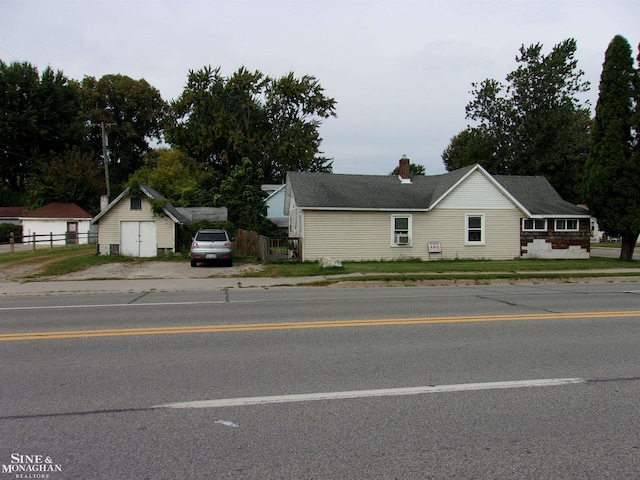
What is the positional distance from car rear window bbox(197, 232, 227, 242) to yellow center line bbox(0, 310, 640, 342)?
46.5ft

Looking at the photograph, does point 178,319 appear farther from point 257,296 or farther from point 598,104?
point 598,104

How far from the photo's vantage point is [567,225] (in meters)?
27.6

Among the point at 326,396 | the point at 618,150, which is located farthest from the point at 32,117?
the point at 326,396

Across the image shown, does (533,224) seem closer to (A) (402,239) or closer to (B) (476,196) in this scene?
(B) (476,196)

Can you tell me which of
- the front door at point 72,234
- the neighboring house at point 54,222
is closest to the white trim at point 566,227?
the front door at point 72,234

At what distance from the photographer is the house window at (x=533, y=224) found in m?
27.0

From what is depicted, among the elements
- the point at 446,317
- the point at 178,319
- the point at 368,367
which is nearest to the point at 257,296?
the point at 178,319

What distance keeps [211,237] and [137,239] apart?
6.02m

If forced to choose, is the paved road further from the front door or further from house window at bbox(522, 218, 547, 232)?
the front door

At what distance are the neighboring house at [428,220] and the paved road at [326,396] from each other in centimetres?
1550

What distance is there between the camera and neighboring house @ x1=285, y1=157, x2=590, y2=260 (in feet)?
81.8

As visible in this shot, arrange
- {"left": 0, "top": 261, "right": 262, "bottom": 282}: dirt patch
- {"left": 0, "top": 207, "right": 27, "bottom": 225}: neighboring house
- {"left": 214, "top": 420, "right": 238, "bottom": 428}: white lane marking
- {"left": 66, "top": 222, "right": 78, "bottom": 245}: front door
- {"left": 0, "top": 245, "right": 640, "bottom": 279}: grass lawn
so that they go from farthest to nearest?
{"left": 0, "top": 207, "right": 27, "bottom": 225}: neighboring house, {"left": 66, "top": 222, "right": 78, "bottom": 245}: front door, {"left": 0, "top": 261, "right": 262, "bottom": 282}: dirt patch, {"left": 0, "top": 245, "right": 640, "bottom": 279}: grass lawn, {"left": 214, "top": 420, "right": 238, "bottom": 428}: white lane marking

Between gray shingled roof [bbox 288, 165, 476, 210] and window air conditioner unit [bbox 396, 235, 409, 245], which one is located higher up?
gray shingled roof [bbox 288, 165, 476, 210]

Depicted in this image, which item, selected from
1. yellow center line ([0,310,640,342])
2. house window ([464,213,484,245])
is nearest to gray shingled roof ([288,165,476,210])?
house window ([464,213,484,245])
